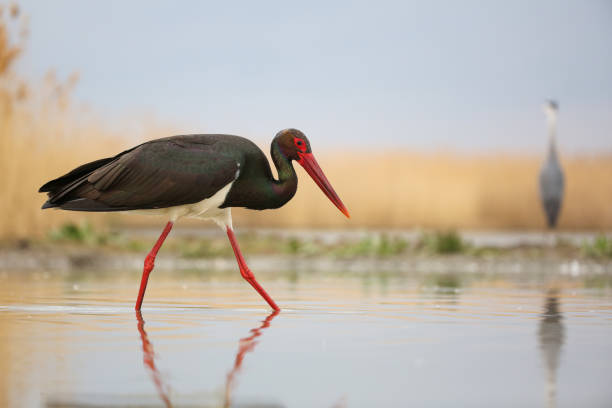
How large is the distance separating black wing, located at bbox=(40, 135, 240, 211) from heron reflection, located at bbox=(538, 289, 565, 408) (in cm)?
265

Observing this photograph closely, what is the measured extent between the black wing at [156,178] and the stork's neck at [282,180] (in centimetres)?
52

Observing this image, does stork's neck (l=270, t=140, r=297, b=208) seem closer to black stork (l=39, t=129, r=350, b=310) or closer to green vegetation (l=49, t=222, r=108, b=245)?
black stork (l=39, t=129, r=350, b=310)

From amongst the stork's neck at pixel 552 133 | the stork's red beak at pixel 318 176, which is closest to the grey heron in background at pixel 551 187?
the stork's neck at pixel 552 133

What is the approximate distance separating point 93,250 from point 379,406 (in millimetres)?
13256

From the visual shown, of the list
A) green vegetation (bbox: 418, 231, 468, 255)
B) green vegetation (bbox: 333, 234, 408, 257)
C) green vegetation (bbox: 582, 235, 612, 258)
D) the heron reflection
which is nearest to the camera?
the heron reflection

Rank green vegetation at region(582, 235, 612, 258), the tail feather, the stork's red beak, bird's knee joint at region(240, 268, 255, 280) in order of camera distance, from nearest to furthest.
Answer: the tail feather
bird's knee joint at region(240, 268, 255, 280)
the stork's red beak
green vegetation at region(582, 235, 612, 258)

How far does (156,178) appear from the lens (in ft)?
25.5

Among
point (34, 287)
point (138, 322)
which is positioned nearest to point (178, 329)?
point (138, 322)

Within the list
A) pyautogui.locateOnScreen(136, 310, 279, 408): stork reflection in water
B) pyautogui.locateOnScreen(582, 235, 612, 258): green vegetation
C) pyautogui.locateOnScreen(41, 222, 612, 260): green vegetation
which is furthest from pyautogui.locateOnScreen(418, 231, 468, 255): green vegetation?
pyautogui.locateOnScreen(136, 310, 279, 408): stork reflection in water

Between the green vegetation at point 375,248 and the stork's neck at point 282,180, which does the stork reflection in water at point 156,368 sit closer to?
the stork's neck at point 282,180

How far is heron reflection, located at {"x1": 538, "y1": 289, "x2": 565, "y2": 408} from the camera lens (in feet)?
13.3

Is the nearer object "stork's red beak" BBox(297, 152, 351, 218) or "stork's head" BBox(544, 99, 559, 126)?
"stork's red beak" BBox(297, 152, 351, 218)

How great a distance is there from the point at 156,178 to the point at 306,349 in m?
2.93

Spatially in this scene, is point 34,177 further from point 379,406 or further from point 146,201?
point 379,406
